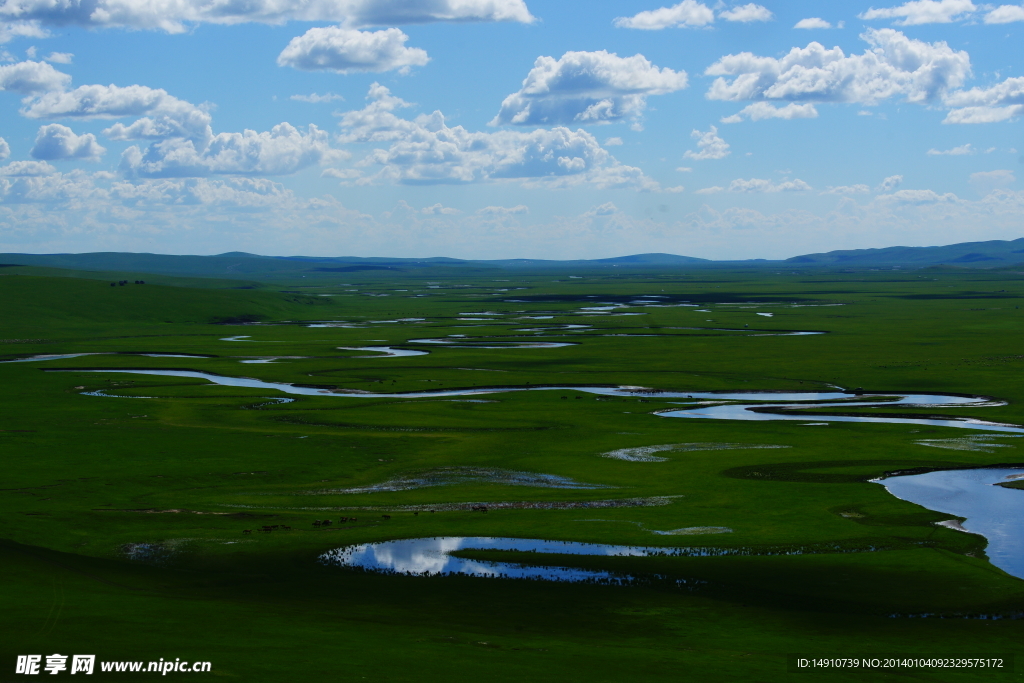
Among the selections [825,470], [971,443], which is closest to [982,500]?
[825,470]

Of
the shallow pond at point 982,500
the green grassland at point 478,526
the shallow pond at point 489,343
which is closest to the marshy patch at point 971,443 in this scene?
the green grassland at point 478,526

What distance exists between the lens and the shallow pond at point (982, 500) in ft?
121

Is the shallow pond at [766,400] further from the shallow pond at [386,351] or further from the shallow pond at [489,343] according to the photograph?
the shallow pond at [489,343]

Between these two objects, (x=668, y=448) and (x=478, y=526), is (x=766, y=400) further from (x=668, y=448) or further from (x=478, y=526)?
(x=478, y=526)

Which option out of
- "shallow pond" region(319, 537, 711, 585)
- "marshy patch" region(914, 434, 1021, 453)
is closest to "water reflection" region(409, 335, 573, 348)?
"marshy patch" region(914, 434, 1021, 453)

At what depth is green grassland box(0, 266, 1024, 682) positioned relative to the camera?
27.4 m

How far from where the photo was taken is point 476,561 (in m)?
36.4

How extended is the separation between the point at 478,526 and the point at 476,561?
4.19 m

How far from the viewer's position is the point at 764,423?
216 ft

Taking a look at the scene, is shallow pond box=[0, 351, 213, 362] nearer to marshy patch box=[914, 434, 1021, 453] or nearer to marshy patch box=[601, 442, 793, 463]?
marshy patch box=[601, 442, 793, 463]

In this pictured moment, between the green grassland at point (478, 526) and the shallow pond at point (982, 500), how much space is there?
1.07 m

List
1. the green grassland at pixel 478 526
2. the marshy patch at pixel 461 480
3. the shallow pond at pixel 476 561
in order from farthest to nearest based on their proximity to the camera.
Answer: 1. the marshy patch at pixel 461 480
2. the shallow pond at pixel 476 561
3. the green grassland at pixel 478 526

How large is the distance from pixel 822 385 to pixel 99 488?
5981 cm

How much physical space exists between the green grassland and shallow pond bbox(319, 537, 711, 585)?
70cm
